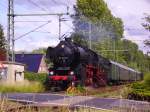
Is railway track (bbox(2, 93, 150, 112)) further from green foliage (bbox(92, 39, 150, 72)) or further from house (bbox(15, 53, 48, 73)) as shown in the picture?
house (bbox(15, 53, 48, 73))

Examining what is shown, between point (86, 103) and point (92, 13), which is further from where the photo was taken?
point (92, 13)

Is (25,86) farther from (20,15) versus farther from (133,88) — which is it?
(133,88)

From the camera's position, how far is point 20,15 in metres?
45.1

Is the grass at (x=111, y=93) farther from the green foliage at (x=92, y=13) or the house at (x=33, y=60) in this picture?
the house at (x=33, y=60)

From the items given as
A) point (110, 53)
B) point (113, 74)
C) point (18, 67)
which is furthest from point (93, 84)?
point (110, 53)

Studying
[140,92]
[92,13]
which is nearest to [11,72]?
[140,92]

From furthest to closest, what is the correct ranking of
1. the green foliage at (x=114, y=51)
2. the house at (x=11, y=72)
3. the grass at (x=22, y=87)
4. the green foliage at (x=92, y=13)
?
1. the green foliage at (x=114, y=51)
2. the green foliage at (x=92, y=13)
3. the house at (x=11, y=72)
4. the grass at (x=22, y=87)

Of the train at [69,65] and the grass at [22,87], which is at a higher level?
the train at [69,65]

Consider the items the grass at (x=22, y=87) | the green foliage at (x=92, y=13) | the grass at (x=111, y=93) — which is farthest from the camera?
the green foliage at (x=92, y=13)

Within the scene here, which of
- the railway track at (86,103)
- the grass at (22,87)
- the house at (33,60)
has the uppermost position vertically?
the house at (33,60)

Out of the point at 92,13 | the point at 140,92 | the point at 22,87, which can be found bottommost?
the point at 140,92

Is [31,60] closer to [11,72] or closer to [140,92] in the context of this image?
[11,72]

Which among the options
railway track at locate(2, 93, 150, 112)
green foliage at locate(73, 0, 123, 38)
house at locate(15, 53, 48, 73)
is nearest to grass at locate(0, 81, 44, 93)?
railway track at locate(2, 93, 150, 112)

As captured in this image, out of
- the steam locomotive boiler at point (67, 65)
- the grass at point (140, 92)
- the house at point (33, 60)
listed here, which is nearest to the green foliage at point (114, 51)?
the house at point (33, 60)
